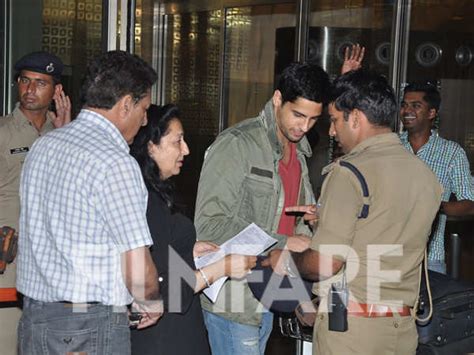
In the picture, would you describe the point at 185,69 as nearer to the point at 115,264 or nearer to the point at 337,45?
the point at 337,45

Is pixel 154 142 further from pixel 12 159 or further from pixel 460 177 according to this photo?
pixel 460 177

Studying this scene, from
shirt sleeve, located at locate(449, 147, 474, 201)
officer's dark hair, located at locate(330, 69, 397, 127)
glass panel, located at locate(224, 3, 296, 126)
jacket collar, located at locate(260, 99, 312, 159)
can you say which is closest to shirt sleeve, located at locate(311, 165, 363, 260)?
officer's dark hair, located at locate(330, 69, 397, 127)

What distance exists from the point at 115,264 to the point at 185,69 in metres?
5.08

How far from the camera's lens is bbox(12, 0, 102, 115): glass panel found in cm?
745

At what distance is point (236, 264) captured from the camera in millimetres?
3668

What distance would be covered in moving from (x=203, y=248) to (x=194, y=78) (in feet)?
14.0

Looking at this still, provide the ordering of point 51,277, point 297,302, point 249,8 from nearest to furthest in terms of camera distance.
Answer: point 51,277
point 297,302
point 249,8

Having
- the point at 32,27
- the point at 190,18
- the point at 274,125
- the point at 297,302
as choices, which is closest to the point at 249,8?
the point at 190,18

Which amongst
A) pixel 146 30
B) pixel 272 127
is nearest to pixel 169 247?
pixel 272 127

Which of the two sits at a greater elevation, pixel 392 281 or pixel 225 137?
pixel 225 137

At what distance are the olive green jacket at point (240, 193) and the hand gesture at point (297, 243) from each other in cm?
6

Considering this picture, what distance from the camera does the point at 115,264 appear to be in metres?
3.06

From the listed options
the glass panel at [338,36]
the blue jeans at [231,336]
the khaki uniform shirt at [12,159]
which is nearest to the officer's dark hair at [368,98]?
the blue jeans at [231,336]

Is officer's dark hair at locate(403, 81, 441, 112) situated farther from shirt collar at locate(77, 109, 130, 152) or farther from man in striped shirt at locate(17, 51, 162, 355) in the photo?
shirt collar at locate(77, 109, 130, 152)
